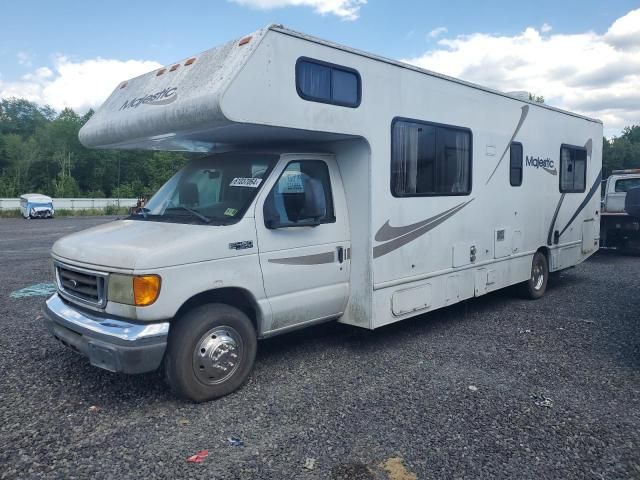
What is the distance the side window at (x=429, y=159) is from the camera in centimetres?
586

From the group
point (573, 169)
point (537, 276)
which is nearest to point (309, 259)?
point (537, 276)

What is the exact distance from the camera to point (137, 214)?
18.2ft

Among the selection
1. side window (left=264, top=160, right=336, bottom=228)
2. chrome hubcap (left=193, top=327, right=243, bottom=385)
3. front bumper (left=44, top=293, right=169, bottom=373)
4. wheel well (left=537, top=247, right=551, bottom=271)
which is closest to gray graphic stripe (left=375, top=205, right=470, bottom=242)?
side window (left=264, top=160, right=336, bottom=228)

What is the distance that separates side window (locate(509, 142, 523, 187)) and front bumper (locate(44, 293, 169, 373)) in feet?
18.5

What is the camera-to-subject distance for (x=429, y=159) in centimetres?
626

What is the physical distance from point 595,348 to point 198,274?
461cm

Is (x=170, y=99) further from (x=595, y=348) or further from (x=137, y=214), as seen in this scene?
(x=595, y=348)

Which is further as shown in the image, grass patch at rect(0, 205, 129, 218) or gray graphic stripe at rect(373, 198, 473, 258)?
grass patch at rect(0, 205, 129, 218)

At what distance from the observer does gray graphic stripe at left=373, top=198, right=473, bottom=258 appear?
566cm

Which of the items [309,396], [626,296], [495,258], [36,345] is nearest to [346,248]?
[309,396]

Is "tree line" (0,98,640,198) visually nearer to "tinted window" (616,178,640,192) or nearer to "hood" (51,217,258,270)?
"tinted window" (616,178,640,192)

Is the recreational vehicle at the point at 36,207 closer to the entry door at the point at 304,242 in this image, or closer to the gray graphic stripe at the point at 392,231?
the entry door at the point at 304,242

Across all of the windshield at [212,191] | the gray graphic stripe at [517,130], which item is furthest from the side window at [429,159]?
the windshield at [212,191]

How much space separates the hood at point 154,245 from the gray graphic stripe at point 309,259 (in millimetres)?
345
